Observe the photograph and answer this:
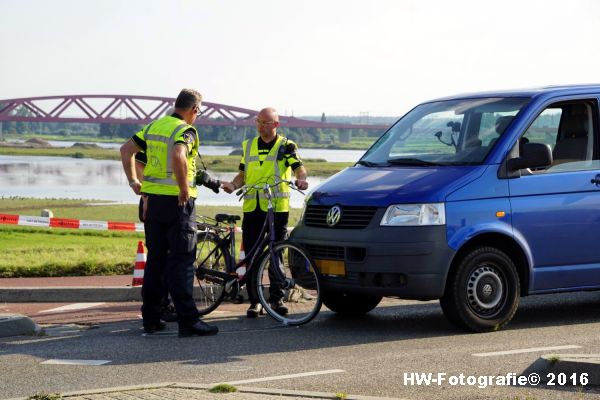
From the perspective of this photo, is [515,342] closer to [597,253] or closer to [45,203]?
[597,253]

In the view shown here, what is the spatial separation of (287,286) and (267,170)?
113 centimetres

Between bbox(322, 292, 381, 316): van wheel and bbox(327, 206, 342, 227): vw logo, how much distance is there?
3.65ft

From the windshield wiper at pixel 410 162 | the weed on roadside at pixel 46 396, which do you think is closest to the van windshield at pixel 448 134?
the windshield wiper at pixel 410 162

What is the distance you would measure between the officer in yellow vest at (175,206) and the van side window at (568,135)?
2.71m

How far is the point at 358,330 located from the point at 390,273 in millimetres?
720

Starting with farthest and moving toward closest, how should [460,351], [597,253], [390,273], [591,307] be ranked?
[591,307] → [597,253] → [390,273] → [460,351]

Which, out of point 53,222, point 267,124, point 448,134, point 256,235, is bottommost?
point 53,222

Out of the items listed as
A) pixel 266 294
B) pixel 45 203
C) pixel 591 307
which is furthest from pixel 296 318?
pixel 45 203

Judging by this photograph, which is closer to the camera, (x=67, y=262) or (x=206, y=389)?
(x=206, y=389)

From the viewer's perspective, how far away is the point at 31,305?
37.2ft

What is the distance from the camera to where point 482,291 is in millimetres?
8898

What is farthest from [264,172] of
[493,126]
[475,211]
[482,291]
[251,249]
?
[482,291]

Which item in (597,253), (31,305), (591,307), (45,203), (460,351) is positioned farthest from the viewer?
(45,203)

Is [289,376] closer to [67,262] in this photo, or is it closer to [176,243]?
[176,243]
